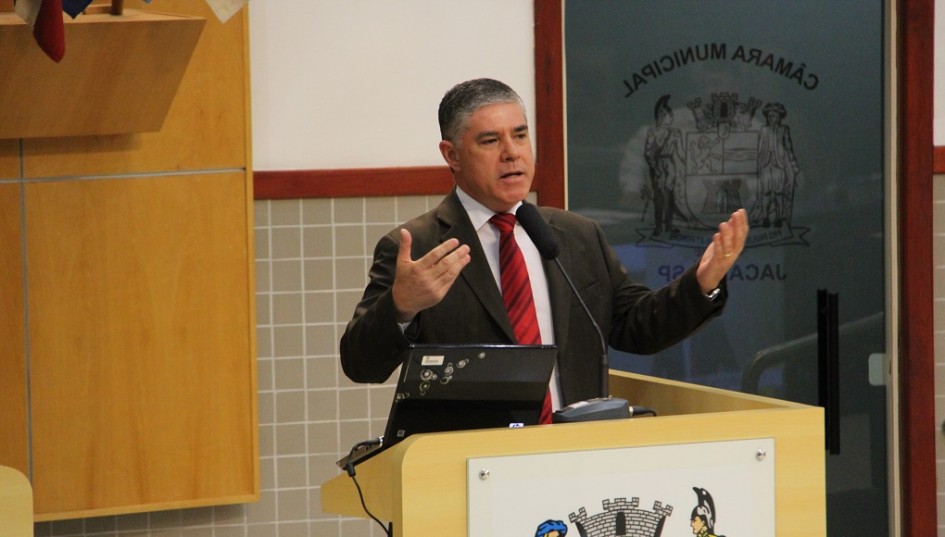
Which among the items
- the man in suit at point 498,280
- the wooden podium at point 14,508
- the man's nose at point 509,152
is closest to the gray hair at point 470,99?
the man in suit at point 498,280

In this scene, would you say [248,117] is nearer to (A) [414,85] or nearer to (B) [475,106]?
(A) [414,85]

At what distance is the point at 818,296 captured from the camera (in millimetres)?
4781

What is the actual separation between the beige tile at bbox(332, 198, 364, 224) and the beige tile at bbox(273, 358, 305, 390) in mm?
521

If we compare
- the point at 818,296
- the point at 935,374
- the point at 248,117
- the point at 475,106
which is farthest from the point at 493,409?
the point at 935,374

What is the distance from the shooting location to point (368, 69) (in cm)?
459

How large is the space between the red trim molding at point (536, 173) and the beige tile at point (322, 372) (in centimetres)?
59

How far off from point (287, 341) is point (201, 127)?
2.69 ft

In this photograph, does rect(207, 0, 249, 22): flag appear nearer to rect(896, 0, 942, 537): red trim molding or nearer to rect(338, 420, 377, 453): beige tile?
rect(338, 420, 377, 453): beige tile

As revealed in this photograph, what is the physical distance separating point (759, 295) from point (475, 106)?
94.0 inches

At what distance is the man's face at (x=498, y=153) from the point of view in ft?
9.70

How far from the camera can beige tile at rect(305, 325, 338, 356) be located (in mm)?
4613

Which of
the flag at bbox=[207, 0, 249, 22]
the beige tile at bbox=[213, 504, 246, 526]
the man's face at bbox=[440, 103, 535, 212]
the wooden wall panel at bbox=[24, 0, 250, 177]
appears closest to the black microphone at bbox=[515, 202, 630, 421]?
the man's face at bbox=[440, 103, 535, 212]

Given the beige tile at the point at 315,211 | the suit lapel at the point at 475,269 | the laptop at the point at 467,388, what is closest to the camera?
the laptop at the point at 467,388

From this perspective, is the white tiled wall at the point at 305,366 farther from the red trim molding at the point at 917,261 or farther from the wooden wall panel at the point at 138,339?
the red trim molding at the point at 917,261
